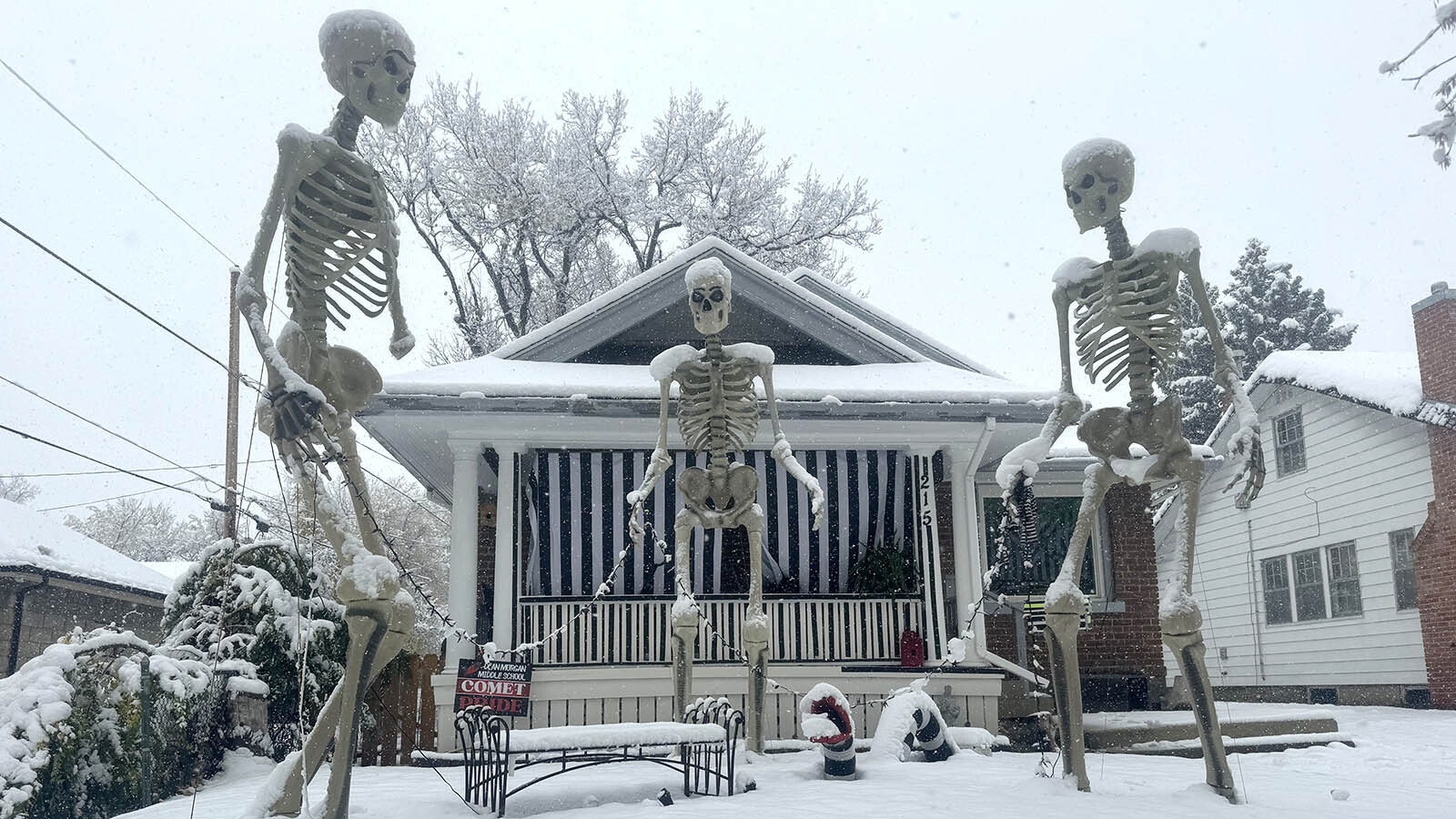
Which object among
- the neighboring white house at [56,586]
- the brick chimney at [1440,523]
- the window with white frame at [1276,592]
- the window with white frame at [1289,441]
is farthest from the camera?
the window with white frame at [1276,592]

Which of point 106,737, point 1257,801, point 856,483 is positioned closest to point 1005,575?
point 856,483

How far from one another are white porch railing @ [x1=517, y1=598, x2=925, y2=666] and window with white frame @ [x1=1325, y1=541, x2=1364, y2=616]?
10694 mm

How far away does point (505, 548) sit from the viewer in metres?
10.5

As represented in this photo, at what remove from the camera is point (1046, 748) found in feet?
31.1

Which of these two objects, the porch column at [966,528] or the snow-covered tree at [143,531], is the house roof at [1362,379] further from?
the snow-covered tree at [143,531]

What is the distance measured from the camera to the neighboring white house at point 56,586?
53.3 feet

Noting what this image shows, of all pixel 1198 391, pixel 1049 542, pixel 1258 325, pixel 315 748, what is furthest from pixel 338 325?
pixel 1258 325

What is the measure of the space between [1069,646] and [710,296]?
337cm

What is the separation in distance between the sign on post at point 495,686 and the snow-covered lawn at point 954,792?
0.59 m

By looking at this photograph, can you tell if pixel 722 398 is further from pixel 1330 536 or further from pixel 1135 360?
pixel 1330 536

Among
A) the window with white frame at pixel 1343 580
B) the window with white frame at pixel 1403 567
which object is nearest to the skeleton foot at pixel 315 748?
the window with white frame at pixel 1403 567

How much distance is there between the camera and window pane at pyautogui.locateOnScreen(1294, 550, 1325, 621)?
18156mm

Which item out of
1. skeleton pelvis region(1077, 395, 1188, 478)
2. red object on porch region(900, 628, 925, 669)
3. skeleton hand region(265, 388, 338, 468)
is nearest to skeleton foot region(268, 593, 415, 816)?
skeleton hand region(265, 388, 338, 468)

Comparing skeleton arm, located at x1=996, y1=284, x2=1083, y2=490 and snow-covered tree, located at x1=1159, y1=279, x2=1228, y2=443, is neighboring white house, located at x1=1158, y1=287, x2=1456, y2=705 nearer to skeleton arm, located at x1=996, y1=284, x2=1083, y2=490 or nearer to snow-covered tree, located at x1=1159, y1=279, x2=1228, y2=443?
snow-covered tree, located at x1=1159, y1=279, x2=1228, y2=443
